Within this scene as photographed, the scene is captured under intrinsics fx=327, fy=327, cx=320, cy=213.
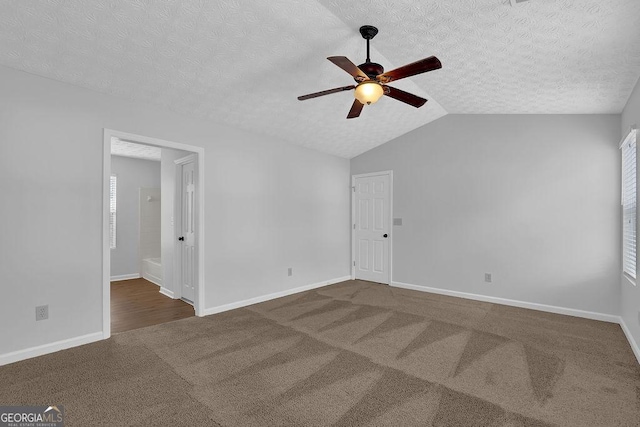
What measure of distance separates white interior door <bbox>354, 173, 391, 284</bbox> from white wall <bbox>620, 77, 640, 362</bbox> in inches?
126

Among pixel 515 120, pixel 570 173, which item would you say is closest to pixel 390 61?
pixel 515 120

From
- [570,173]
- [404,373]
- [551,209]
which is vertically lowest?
[404,373]

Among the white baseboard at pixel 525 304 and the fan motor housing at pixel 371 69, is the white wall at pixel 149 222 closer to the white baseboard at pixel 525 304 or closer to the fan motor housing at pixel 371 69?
the white baseboard at pixel 525 304

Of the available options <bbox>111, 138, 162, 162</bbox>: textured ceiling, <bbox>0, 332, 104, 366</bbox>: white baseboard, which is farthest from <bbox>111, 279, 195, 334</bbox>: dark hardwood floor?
<bbox>111, 138, 162, 162</bbox>: textured ceiling

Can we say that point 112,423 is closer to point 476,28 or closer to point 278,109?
point 278,109

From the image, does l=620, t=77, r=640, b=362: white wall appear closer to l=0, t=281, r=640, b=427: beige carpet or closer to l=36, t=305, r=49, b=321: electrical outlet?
l=0, t=281, r=640, b=427: beige carpet

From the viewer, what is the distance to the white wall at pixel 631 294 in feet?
10.2

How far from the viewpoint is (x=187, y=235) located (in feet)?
16.0

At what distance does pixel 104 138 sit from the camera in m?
3.39

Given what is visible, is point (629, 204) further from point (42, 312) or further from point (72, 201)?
point (42, 312)

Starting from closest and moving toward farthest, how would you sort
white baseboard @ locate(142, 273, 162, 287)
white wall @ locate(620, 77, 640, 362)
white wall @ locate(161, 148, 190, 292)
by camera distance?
white wall @ locate(620, 77, 640, 362)
white wall @ locate(161, 148, 190, 292)
white baseboard @ locate(142, 273, 162, 287)

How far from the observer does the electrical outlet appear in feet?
9.83

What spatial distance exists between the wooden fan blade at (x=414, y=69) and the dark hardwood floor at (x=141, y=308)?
12.0ft

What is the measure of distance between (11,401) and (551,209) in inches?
231
